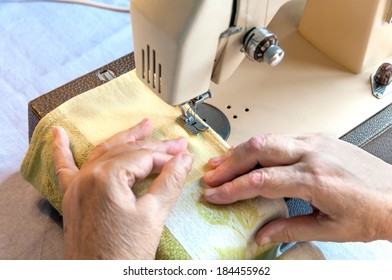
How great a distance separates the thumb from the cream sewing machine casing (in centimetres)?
9

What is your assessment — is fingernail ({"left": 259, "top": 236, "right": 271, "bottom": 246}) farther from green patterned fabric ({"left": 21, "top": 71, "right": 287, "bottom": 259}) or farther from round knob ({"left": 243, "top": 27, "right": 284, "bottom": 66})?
round knob ({"left": 243, "top": 27, "right": 284, "bottom": 66})

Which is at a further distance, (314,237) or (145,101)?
(145,101)

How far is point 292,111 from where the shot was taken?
3.11ft

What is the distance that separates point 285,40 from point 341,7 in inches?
5.6

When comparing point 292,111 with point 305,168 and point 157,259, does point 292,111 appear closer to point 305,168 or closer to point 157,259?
point 305,168

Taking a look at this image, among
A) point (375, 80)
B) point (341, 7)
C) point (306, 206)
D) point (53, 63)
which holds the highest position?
point (341, 7)

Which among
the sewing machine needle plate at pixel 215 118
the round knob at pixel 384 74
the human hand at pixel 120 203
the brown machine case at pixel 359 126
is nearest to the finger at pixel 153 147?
the human hand at pixel 120 203

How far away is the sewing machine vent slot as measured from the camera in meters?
0.71

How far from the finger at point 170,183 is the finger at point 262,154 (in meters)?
0.06

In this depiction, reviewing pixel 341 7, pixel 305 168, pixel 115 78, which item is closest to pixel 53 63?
pixel 115 78

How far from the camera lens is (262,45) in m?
0.75

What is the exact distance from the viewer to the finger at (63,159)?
2.56 feet

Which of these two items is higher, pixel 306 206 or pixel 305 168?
pixel 305 168
